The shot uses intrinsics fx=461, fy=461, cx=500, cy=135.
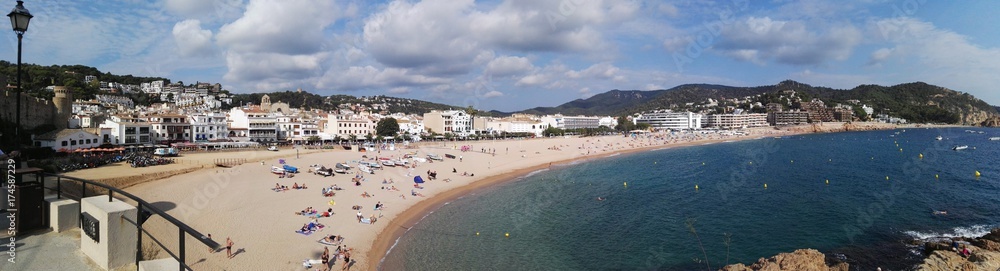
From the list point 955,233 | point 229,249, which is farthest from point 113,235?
point 955,233

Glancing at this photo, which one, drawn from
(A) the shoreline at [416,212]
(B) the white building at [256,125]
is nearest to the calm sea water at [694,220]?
(A) the shoreline at [416,212]

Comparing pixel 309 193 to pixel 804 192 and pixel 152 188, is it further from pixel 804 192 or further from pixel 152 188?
pixel 804 192

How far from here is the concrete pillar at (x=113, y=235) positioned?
4516 millimetres

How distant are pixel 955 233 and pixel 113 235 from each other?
26.5m

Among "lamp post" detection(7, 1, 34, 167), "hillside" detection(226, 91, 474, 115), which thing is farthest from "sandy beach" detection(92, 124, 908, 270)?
"hillside" detection(226, 91, 474, 115)

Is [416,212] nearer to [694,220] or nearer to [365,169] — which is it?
[365,169]

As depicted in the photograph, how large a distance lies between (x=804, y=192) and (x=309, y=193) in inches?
1179

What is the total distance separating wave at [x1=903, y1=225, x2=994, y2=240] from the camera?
59.2ft

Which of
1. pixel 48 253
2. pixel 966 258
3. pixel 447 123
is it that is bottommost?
pixel 966 258

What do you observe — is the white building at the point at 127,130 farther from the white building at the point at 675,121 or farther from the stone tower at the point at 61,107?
the white building at the point at 675,121

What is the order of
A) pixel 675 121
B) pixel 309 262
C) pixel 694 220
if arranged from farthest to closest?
pixel 675 121 → pixel 694 220 → pixel 309 262

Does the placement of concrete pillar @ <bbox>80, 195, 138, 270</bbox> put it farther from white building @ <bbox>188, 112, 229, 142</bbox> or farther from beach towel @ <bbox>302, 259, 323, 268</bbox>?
white building @ <bbox>188, 112, 229, 142</bbox>

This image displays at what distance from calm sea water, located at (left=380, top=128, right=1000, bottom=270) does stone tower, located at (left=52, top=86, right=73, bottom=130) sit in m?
38.2

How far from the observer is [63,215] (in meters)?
5.84
